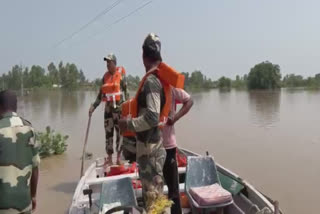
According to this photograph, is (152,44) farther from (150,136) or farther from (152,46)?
(150,136)

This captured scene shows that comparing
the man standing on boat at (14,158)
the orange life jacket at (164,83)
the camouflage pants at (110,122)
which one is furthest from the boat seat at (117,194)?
the camouflage pants at (110,122)

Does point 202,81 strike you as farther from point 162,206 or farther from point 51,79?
point 162,206

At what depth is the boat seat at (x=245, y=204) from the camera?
324 centimetres

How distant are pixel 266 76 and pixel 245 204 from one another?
6652cm

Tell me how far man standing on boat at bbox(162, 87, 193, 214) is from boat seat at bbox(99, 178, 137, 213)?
1.51 feet

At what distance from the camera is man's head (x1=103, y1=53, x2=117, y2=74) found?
4848mm

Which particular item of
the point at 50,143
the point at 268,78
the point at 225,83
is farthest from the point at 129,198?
the point at 225,83

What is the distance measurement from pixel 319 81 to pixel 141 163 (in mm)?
78013

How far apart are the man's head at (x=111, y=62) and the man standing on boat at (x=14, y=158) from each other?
2543mm

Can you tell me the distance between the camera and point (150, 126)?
2.28 metres

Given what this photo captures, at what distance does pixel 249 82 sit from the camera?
70312mm

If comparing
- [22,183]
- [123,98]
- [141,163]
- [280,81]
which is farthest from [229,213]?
[280,81]

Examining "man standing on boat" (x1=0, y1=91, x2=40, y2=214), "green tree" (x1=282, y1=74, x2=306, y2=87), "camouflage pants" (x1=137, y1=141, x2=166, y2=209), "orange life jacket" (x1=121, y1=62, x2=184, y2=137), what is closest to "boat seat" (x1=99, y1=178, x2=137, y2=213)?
"camouflage pants" (x1=137, y1=141, x2=166, y2=209)

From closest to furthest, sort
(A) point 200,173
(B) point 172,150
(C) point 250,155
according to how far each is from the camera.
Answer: (B) point 172,150, (A) point 200,173, (C) point 250,155
